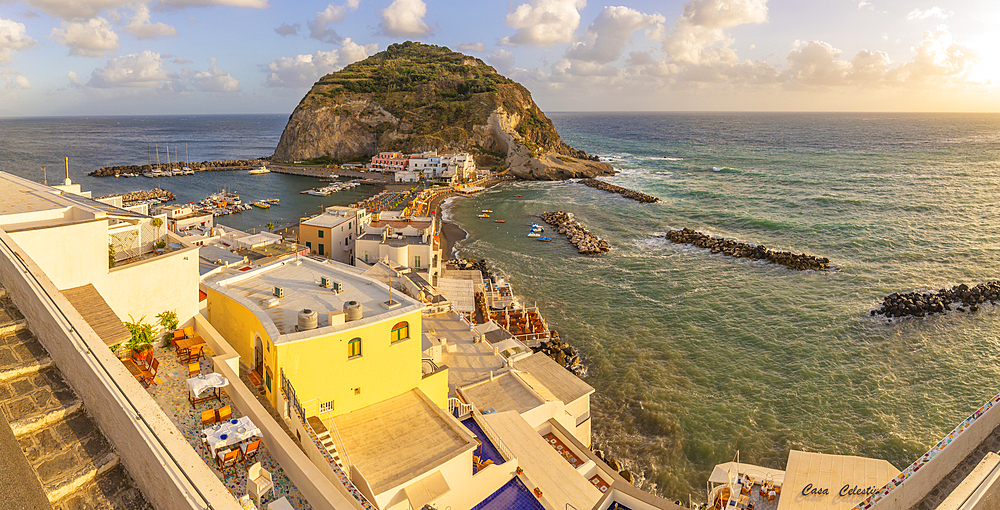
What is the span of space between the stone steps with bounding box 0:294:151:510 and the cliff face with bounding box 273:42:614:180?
72.3 meters

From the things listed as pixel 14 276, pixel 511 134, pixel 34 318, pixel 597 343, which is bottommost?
pixel 597 343

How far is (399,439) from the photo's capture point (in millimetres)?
9258

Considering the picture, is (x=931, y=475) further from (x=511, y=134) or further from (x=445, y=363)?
(x=511, y=134)

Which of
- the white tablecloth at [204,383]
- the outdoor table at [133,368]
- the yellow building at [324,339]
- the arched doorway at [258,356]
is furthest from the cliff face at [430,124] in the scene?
the white tablecloth at [204,383]

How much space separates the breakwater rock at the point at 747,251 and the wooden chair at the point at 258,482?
116 feet

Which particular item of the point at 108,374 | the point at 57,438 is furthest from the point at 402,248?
the point at 57,438

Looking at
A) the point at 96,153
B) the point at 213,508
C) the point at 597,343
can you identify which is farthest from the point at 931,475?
the point at 96,153

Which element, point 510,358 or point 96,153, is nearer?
point 510,358

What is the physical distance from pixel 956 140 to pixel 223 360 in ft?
556

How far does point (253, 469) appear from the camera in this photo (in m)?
6.27

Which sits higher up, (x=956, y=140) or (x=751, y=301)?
(x=956, y=140)

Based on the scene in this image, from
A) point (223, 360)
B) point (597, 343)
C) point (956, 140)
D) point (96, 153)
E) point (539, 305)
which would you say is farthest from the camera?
point (956, 140)

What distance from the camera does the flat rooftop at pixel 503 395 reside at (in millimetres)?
14000

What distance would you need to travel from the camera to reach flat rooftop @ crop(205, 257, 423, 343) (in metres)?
9.73
